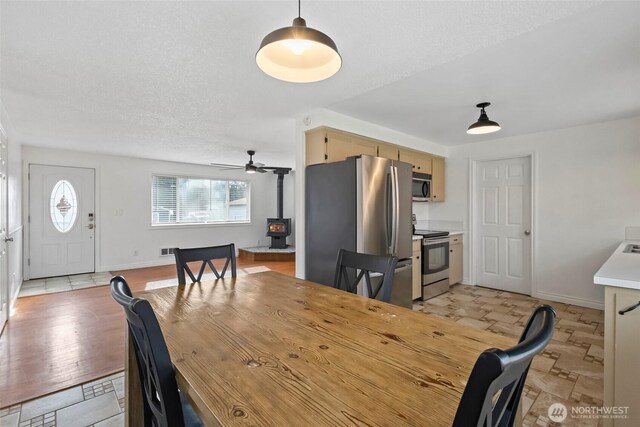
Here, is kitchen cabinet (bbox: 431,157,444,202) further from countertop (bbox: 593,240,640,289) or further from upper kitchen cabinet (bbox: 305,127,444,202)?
countertop (bbox: 593,240,640,289)

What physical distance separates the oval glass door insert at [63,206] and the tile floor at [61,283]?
85 cm

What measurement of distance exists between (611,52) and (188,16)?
2.69m

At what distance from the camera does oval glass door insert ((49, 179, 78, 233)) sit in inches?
204

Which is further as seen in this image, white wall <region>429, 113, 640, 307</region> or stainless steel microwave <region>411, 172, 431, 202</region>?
stainless steel microwave <region>411, 172, 431, 202</region>

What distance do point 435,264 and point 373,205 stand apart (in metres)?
1.84

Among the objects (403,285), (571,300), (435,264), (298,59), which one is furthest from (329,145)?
(571,300)

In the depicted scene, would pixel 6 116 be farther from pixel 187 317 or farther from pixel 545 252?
pixel 545 252

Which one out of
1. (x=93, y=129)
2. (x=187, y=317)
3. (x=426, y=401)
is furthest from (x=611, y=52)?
(x=93, y=129)

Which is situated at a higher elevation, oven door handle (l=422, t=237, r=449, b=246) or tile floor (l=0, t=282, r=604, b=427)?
oven door handle (l=422, t=237, r=449, b=246)

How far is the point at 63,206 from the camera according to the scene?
5.26 m

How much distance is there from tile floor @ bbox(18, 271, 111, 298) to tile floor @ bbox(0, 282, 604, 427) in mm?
3222

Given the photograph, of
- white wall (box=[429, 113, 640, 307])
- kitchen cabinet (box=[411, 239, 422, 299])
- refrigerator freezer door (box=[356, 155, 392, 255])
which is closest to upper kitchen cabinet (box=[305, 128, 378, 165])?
refrigerator freezer door (box=[356, 155, 392, 255])

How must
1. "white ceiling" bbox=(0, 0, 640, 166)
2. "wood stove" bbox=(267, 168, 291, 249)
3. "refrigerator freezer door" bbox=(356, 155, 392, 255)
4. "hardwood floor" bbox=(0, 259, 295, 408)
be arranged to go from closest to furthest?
1. "white ceiling" bbox=(0, 0, 640, 166)
2. "hardwood floor" bbox=(0, 259, 295, 408)
3. "refrigerator freezer door" bbox=(356, 155, 392, 255)
4. "wood stove" bbox=(267, 168, 291, 249)

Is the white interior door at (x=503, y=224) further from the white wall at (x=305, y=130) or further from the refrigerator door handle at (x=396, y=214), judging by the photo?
the refrigerator door handle at (x=396, y=214)
